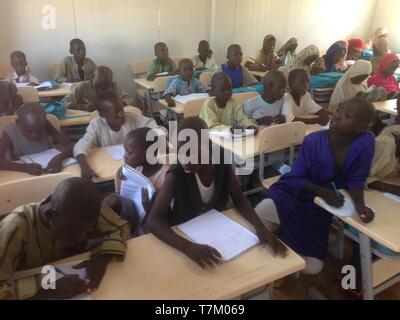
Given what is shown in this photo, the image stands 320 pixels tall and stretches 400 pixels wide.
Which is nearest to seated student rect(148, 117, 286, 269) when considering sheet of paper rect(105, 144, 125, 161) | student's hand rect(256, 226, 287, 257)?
student's hand rect(256, 226, 287, 257)

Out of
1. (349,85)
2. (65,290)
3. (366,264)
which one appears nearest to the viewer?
(65,290)

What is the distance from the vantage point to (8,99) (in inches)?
122

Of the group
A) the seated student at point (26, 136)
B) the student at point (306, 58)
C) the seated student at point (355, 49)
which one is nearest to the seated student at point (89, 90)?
the seated student at point (26, 136)

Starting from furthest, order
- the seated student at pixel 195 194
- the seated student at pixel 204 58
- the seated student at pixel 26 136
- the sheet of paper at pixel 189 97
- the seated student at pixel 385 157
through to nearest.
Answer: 1. the seated student at pixel 204 58
2. the sheet of paper at pixel 189 97
3. the seated student at pixel 26 136
4. the seated student at pixel 385 157
5. the seated student at pixel 195 194

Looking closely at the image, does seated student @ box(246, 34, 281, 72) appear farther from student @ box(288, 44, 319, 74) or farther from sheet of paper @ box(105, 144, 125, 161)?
sheet of paper @ box(105, 144, 125, 161)

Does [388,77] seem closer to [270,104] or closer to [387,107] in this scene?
[387,107]

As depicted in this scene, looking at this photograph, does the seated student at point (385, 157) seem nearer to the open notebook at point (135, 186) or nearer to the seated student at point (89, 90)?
the open notebook at point (135, 186)

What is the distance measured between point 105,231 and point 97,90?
259 centimetres

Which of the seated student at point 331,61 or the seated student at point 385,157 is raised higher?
the seated student at point 331,61

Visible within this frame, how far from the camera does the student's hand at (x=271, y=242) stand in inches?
51.7

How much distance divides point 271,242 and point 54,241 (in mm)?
789

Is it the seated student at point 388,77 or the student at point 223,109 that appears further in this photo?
the seated student at point 388,77

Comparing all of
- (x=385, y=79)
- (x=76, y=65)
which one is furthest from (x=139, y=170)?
(x=385, y=79)

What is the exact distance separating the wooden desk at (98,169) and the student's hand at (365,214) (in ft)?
4.36
